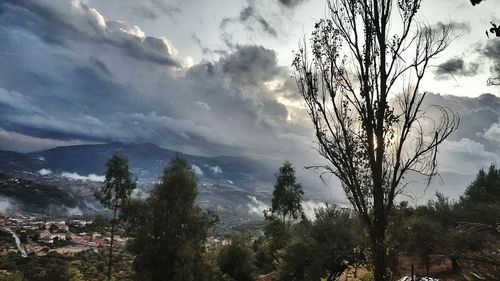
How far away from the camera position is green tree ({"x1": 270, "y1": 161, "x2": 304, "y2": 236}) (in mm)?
61062

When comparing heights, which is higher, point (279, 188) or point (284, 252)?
point (279, 188)

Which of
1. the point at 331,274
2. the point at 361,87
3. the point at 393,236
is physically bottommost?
the point at 331,274

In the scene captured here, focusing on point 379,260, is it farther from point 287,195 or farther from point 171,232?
point 287,195

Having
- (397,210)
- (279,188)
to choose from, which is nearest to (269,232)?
(279,188)

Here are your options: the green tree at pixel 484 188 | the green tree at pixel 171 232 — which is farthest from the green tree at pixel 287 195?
the green tree at pixel 171 232

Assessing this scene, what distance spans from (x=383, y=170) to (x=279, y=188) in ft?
173

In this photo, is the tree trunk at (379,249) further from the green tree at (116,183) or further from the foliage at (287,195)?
the foliage at (287,195)

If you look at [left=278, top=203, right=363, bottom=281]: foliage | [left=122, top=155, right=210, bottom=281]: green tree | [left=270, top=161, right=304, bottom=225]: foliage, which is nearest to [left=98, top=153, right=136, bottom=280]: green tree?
[left=122, top=155, right=210, bottom=281]: green tree

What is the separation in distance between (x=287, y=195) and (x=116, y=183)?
2666cm

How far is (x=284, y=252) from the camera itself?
102ft

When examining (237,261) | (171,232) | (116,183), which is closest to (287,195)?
(237,261)

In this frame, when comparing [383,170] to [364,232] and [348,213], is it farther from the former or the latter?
[348,213]

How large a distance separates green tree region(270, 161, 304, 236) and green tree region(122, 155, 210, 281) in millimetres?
28673

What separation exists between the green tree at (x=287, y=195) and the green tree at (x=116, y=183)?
910 inches
